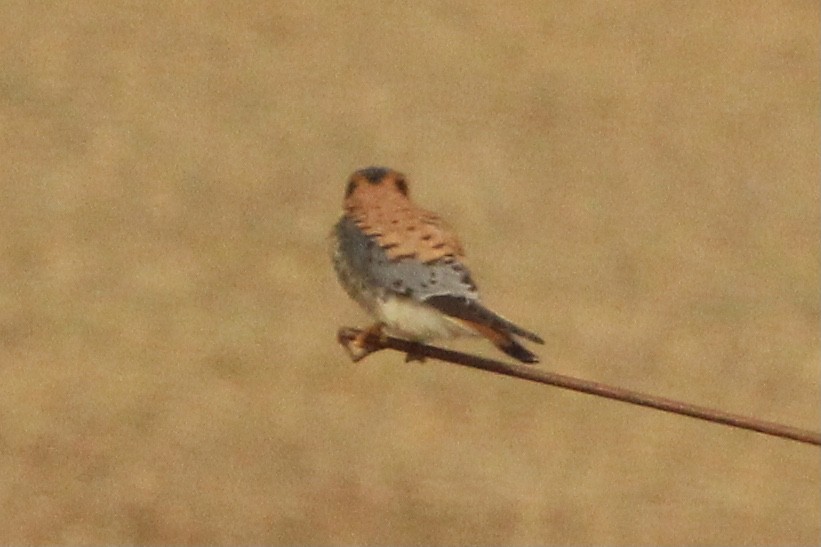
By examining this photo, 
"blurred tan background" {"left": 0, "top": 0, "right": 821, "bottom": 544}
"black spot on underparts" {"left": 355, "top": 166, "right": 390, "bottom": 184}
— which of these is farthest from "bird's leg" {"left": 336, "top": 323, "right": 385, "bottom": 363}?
"blurred tan background" {"left": 0, "top": 0, "right": 821, "bottom": 544}

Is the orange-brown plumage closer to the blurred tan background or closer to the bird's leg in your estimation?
the bird's leg

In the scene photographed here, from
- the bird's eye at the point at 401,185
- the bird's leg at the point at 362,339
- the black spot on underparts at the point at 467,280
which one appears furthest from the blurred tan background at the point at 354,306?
the bird's leg at the point at 362,339

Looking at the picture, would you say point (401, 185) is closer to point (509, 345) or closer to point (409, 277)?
point (409, 277)

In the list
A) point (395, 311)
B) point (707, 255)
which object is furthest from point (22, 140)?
point (707, 255)

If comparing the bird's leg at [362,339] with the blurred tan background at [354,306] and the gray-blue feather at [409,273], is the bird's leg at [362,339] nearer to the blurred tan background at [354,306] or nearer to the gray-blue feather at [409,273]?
the gray-blue feather at [409,273]

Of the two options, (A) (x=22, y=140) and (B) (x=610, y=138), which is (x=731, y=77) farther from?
(A) (x=22, y=140)

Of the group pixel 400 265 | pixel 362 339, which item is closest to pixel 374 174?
pixel 400 265
